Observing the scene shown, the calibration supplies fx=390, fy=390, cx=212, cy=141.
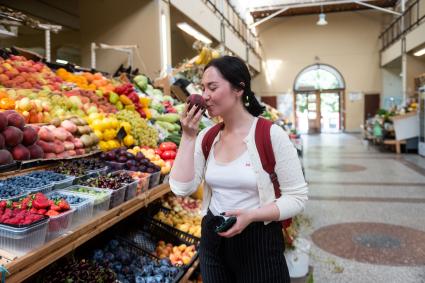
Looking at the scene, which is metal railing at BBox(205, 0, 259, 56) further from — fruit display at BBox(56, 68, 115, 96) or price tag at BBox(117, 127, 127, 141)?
price tag at BBox(117, 127, 127, 141)

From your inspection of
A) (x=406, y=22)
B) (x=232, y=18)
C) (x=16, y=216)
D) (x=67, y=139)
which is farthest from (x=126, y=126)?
(x=406, y=22)

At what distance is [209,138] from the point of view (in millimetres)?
1776

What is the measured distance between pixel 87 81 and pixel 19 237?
3.63 meters

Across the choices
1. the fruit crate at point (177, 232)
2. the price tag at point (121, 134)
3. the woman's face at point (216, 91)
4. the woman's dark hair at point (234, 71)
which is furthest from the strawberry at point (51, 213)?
the price tag at point (121, 134)

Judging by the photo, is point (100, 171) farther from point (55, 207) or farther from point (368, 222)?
point (368, 222)

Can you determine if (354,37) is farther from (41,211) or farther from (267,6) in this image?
(41,211)

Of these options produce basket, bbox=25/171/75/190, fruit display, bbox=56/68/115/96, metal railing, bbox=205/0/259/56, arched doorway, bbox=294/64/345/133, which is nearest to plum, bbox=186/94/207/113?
produce basket, bbox=25/171/75/190

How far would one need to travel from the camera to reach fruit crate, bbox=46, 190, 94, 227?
1843 millimetres

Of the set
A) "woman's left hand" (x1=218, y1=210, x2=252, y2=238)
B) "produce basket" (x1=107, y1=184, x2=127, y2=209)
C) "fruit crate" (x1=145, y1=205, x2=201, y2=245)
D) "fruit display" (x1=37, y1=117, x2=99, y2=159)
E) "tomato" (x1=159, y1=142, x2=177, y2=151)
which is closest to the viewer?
"woman's left hand" (x1=218, y1=210, x2=252, y2=238)

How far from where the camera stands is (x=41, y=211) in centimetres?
166

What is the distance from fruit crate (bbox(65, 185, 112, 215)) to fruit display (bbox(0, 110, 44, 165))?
0.42 metres

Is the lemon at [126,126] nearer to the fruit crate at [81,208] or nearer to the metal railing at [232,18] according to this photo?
the fruit crate at [81,208]

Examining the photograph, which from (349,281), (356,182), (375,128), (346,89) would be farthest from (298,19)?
(349,281)

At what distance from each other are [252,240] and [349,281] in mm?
1958
